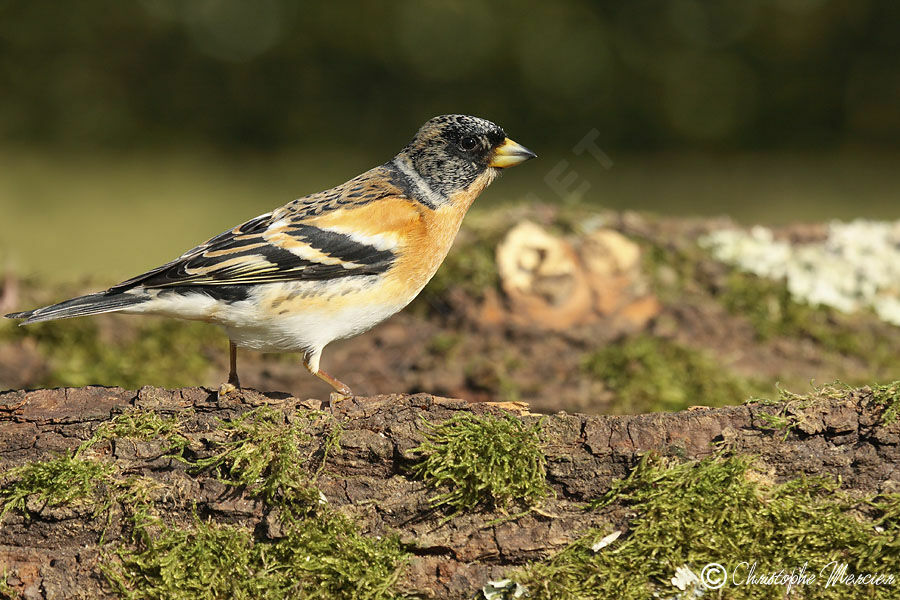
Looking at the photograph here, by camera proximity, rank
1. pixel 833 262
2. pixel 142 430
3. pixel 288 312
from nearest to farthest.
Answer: pixel 142 430 < pixel 288 312 < pixel 833 262

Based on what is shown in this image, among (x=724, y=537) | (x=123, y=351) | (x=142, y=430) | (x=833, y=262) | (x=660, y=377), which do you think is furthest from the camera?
(x=833, y=262)

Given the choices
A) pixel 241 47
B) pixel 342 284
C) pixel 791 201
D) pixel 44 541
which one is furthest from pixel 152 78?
pixel 44 541

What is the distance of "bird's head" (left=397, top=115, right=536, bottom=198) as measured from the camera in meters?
5.09

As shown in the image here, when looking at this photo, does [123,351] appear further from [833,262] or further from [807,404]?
[833,262]

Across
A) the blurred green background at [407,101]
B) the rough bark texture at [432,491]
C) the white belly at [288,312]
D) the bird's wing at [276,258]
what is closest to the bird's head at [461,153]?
the bird's wing at [276,258]

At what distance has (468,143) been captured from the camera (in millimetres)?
5098

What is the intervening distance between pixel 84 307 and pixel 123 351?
2.34m

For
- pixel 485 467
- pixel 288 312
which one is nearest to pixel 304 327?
pixel 288 312

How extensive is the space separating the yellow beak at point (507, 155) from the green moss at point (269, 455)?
6.85 ft

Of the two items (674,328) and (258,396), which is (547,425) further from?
(674,328)

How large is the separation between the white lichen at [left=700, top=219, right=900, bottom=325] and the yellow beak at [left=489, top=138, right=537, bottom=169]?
2.62 metres

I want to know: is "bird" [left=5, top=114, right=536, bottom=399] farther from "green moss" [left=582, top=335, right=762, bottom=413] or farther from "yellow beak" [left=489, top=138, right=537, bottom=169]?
"green moss" [left=582, top=335, right=762, bottom=413]

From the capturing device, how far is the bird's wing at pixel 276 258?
4.45 metres

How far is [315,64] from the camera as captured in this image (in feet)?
45.8
